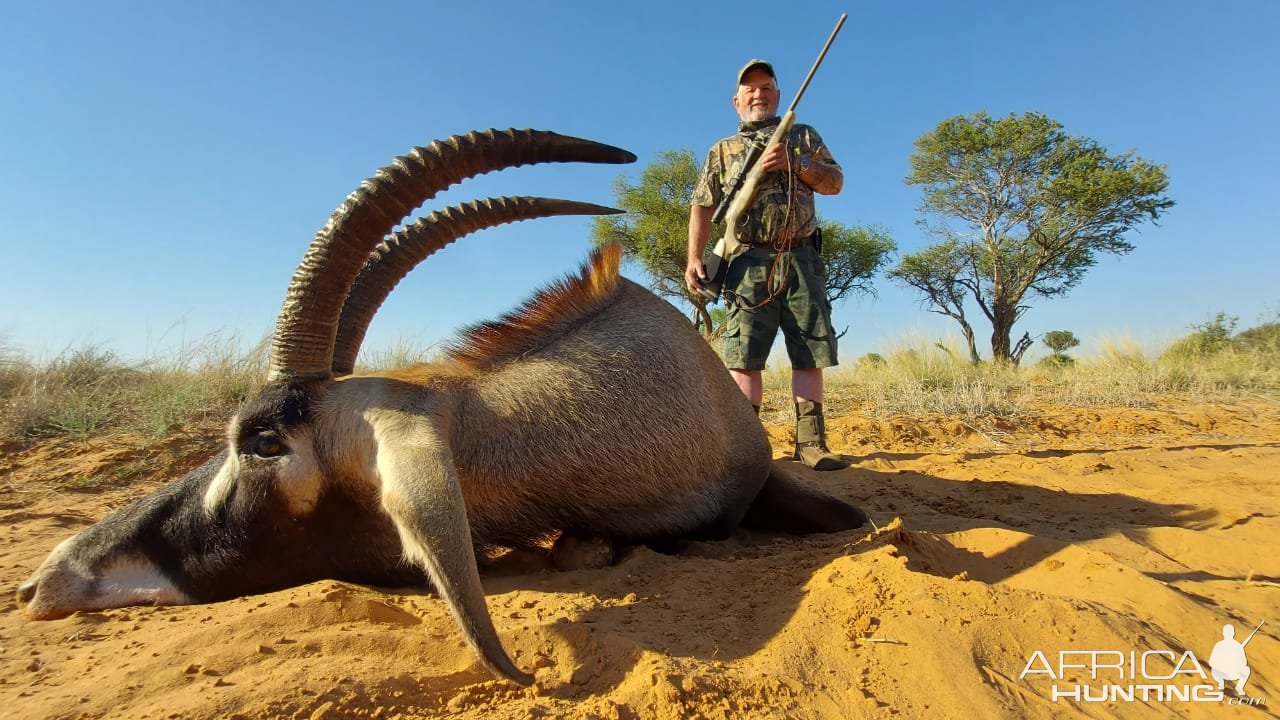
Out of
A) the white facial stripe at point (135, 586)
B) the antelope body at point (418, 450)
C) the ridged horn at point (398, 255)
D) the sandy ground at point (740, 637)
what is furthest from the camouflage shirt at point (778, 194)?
the white facial stripe at point (135, 586)

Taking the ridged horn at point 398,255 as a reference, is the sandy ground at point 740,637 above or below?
below

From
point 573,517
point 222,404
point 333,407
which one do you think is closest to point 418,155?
point 333,407

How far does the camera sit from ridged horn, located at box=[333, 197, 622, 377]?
2.59m

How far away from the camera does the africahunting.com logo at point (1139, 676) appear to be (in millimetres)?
1548

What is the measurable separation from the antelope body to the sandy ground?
14 cm

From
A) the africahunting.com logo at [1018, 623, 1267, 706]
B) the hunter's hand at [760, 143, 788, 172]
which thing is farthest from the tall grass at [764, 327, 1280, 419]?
the africahunting.com logo at [1018, 623, 1267, 706]

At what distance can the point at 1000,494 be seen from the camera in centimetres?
403

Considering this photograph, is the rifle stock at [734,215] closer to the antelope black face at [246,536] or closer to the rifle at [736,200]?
the rifle at [736,200]

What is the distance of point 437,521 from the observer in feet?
5.67

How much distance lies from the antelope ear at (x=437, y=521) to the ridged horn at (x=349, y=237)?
16.3 inches

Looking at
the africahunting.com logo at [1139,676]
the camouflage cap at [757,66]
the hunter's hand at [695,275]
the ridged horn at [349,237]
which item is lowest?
the africahunting.com logo at [1139,676]

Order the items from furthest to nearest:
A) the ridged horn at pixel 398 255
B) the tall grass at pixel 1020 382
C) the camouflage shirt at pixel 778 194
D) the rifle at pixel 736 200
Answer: the tall grass at pixel 1020 382 → the camouflage shirt at pixel 778 194 → the rifle at pixel 736 200 → the ridged horn at pixel 398 255

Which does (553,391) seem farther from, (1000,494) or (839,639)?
(1000,494)

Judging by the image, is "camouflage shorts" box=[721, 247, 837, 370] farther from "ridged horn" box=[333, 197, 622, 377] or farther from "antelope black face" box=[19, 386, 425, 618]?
"antelope black face" box=[19, 386, 425, 618]
